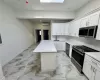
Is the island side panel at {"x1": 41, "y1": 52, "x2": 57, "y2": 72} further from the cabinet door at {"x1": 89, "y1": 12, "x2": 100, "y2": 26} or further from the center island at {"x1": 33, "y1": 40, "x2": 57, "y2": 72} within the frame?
the cabinet door at {"x1": 89, "y1": 12, "x2": 100, "y2": 26}

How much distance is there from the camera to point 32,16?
3.88m

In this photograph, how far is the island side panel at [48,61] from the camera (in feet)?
7.33

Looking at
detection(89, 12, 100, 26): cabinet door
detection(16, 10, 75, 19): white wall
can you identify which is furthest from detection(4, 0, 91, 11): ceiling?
detection(89, 12, 100, 26): cabinet door

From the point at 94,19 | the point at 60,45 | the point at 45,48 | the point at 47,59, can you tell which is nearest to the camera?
the point at 94,19

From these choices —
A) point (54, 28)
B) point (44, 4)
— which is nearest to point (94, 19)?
point (44, 4)

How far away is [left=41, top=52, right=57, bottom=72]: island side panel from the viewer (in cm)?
223

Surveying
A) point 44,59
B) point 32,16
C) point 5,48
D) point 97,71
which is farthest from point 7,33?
point 97,71

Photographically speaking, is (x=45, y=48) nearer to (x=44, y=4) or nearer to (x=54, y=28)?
(x=44, y=4)

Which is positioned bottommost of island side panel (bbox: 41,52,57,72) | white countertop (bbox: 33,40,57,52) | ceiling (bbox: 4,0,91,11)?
island side panel (bbox: 41,52,57,72)

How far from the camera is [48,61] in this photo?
2.28m

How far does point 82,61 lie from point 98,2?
2305 millimetres

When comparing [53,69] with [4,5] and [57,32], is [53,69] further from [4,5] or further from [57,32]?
[4,5]

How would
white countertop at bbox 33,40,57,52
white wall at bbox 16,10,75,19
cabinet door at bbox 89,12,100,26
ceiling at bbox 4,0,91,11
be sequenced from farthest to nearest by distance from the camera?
white wall at bbox 16,10,75,19
ceiling at bbox 4,0,91,11
white countertop at bbox 33,40,57,52
cabinet door at bbox 89,12,100,26

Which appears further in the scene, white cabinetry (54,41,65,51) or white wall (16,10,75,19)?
white cabinetry (54,41,65,51)
